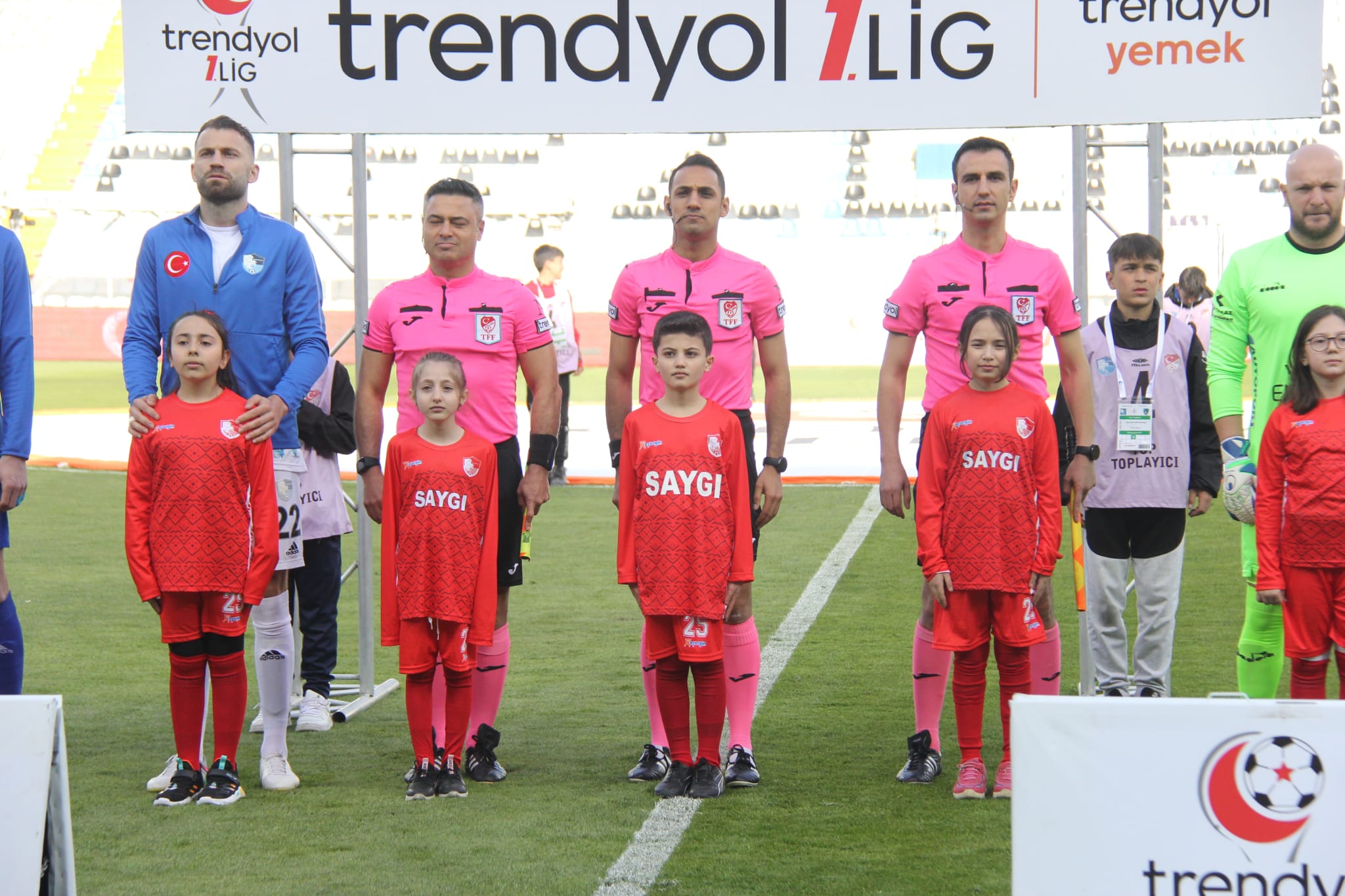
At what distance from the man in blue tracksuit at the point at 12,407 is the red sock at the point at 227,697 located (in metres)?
0.59

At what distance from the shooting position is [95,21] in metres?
46.1

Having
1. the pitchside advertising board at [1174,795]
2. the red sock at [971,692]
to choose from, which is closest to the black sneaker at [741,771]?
the red sock at [971,692]

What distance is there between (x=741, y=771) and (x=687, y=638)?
566mm

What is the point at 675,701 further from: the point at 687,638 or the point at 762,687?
the point at 762,687

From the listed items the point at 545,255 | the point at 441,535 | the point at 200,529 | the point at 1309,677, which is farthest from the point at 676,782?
the point at 545,255

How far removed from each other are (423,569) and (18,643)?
4.14 feet

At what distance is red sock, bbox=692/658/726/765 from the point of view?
4.79 m

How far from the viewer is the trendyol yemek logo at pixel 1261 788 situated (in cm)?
308

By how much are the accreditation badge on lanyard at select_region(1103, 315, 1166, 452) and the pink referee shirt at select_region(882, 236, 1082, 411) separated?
680 mm

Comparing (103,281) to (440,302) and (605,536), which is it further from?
(440,302)

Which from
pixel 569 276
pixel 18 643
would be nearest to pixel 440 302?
pixel 18 643

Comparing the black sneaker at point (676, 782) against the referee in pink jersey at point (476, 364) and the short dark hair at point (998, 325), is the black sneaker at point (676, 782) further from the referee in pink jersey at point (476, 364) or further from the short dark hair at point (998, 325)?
the short dark hair at point (998, 325)

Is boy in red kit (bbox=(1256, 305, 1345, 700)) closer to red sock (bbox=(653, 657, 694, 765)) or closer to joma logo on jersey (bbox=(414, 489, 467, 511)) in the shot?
red sock (bbox=(653, 657, 694, 765))

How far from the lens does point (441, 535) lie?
4785 mm
